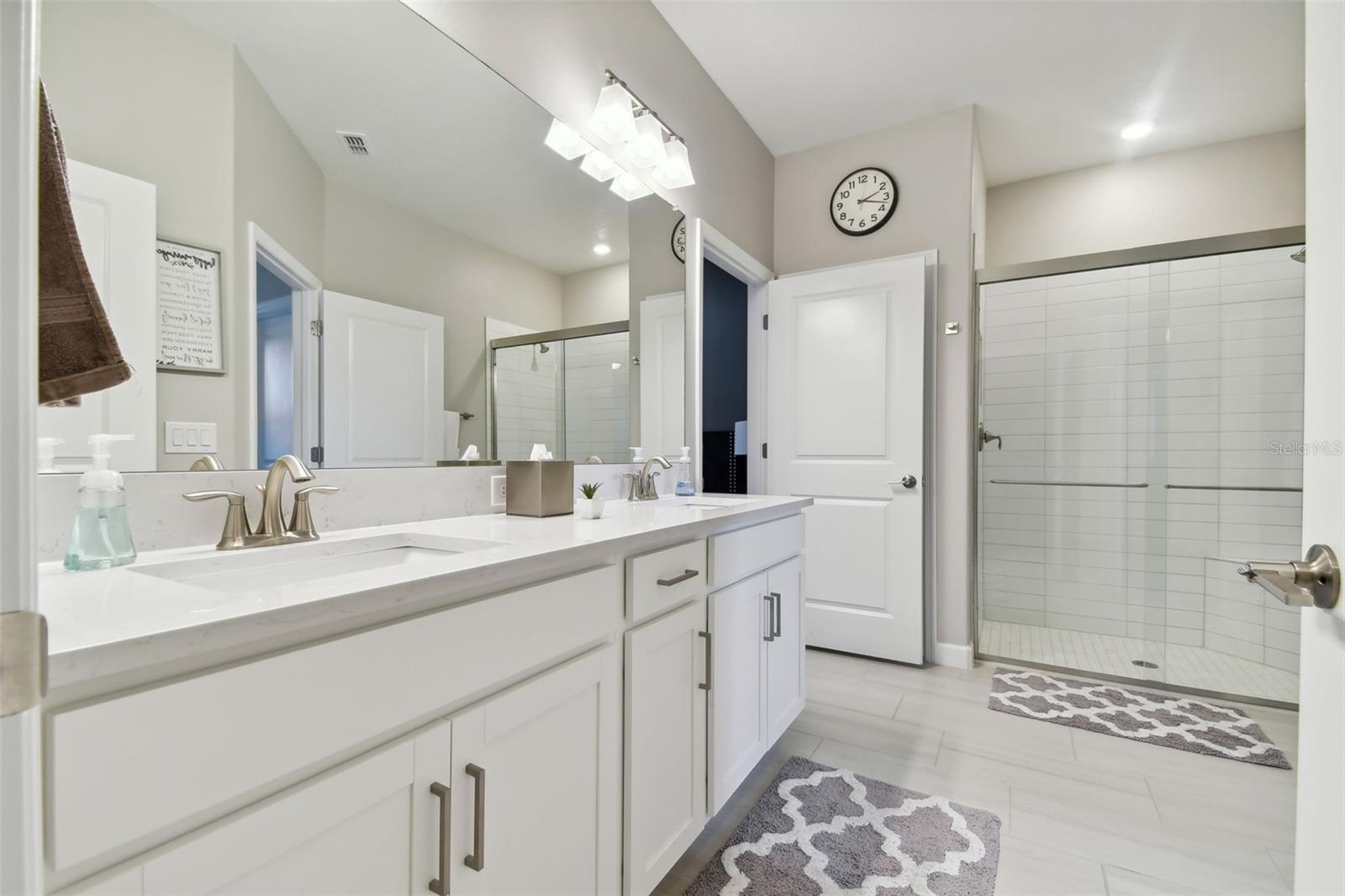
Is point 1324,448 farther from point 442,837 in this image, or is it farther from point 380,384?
point 380,384

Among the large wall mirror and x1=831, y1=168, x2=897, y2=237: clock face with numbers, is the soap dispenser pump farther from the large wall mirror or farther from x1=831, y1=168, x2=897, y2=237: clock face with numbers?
x1=831, y1=168, x2=897, y2=237: clock face with numbers

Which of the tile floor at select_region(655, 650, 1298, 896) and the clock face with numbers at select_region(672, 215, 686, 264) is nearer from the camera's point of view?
the tile floor at select_region(655, 650, 1298, 896)

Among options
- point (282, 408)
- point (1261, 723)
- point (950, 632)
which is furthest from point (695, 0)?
point (1261, 723)

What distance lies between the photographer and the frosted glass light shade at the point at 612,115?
196 centimetres

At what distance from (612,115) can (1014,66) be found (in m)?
1.90

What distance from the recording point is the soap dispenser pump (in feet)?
7.77

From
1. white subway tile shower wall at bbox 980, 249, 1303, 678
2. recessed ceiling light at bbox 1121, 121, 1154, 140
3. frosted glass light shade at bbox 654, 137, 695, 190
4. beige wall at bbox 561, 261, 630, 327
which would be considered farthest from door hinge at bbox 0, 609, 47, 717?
recessed ceiling light at bbox 1121, 121, 1154, 140

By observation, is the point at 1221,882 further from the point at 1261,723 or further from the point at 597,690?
the point at 597,690

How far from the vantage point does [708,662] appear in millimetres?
1461

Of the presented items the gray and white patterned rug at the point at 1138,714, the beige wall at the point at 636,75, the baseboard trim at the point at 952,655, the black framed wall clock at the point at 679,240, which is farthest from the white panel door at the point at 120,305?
the baseboard trim at the point at 952,655

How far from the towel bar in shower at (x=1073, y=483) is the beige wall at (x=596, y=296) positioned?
2200 millimetres

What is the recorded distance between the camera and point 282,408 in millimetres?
1117

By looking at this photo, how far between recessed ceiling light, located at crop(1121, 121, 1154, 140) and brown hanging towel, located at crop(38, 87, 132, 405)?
4.09 meters

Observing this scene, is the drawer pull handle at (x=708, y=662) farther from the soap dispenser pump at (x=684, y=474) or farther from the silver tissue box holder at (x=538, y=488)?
the soap dispenser pump at (x=684, y=474)
